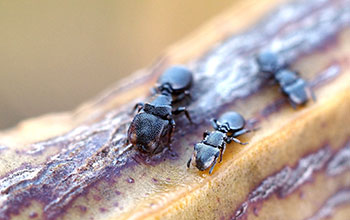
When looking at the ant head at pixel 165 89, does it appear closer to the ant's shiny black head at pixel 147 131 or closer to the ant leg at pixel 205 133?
the ant's shiny black head at pixel 147 131

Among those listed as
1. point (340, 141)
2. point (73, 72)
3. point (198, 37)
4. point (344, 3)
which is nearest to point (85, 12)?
point (73, 72)

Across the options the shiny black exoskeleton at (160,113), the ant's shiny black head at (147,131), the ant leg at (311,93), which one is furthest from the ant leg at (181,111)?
the ant leg at (311,93)

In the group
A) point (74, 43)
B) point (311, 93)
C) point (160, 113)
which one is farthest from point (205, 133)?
point (74, 43)

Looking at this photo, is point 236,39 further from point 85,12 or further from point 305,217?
point 85,12

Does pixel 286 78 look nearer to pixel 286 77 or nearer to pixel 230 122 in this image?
pixel 286 77

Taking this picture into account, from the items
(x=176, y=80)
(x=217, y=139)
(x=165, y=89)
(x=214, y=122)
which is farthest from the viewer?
(x=165, y=89)

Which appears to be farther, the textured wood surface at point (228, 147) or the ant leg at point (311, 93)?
the ant leg at point (311, 93)

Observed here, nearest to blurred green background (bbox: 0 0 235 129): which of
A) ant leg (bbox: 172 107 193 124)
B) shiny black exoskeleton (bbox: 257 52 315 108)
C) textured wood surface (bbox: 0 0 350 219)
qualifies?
textured wood surface (bbox: 0 0 350 219)
